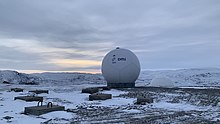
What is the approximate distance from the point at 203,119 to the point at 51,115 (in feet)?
21.0

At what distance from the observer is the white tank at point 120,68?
33.2 m

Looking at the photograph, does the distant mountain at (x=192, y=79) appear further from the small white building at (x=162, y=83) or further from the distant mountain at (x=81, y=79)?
the small white building at (x=162, y=83)

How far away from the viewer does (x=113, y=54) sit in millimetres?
34125

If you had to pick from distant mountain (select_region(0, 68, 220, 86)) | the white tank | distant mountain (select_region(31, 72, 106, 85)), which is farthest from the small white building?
distant mountain (select_region(31, 72, 106, 85))

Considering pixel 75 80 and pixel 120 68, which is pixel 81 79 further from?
pixel 120 68

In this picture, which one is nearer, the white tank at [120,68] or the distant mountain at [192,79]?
the white tank at [120,68]

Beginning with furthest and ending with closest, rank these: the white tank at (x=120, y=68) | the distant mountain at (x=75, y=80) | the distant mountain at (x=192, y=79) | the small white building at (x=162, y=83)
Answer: the distant mountain at (x=75, y=80) < the distant mountain at (x=192, y=79) < the small white building at (x=162, y=83) < the white tank at (x=120, y=68)

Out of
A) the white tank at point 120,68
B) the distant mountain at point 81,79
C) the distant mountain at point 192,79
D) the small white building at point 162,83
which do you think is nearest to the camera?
the white tank at point 120,68

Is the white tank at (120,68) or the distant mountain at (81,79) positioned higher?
the white tank at (120,68)

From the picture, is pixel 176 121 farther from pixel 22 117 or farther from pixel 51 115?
pixel 22 117

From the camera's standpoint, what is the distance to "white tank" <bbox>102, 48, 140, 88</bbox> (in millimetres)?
33188

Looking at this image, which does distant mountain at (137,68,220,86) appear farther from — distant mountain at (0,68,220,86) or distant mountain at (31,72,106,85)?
distant mountain at (31,72,106,85)

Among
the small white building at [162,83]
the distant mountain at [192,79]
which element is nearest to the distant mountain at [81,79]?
the distant mountain at [192,79]

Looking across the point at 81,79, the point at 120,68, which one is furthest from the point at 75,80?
the point at 120,68
